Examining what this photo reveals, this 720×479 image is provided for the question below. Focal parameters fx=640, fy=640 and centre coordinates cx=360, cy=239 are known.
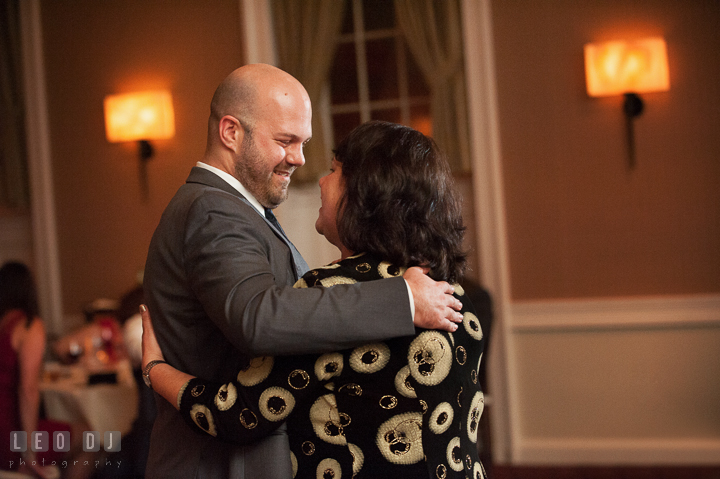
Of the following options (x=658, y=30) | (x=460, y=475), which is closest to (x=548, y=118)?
(x=658, y=30)

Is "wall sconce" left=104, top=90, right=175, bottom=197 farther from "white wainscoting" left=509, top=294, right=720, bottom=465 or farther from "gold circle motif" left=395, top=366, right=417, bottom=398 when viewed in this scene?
"gold circle motif" left=395, top=366, right=417, bottom=398

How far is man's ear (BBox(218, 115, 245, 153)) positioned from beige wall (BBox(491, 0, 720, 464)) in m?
2.62

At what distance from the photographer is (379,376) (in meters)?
1.07

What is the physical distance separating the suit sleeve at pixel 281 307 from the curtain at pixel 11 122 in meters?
4.20

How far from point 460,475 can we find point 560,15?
319 centimetres

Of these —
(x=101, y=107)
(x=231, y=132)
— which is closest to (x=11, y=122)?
(x=101, y=107)

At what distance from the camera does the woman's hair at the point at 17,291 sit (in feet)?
9.89

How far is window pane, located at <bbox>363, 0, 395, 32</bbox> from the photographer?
13.5 feet

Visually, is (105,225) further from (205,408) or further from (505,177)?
(205,408)

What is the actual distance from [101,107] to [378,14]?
1.98 meters

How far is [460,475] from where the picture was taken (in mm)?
1113

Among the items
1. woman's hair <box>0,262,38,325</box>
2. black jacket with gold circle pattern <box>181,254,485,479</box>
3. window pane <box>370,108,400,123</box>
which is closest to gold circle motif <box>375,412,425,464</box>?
black jacket with gold circle pattern <box>181,254,485,479</box>

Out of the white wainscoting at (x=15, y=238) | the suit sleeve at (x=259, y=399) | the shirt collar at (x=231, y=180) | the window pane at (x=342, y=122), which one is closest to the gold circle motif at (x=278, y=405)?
the suit sleeve at (x=259, y=399)

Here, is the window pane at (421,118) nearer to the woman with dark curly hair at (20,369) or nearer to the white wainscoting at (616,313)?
the white wainscoting at (616,313)
